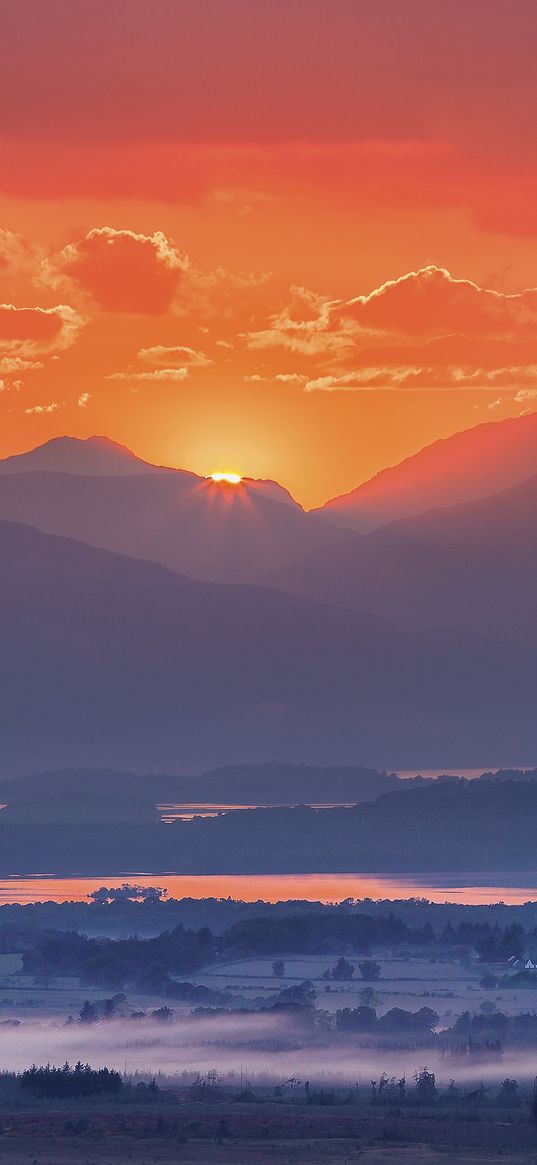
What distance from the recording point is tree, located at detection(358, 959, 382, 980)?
132 meters

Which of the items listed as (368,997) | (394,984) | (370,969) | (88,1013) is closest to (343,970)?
(370,969)

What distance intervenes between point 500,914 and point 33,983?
135 ft

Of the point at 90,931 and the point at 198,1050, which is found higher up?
the point at 90,931

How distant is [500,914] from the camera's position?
163250 millimetres

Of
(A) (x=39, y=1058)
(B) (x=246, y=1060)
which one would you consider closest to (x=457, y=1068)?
(B) (x=246, y=1060)

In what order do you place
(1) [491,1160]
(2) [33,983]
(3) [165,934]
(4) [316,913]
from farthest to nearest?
(4) [316,913]
(3) [165,934]
(2) [33,983]
(1) [491,1160]

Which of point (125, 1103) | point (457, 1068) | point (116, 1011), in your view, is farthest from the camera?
point (116, 1011)

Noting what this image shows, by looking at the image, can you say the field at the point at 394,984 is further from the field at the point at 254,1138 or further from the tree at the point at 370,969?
the field at the point at 254,1138

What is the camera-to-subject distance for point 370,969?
133625mm

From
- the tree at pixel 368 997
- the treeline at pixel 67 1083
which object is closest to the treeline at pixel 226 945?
the tree at pixel 368 997

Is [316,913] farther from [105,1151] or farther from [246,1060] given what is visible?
[105,1151]

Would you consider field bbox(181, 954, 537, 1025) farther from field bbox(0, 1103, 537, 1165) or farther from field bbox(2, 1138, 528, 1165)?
field bbox(2, 1138, 528, 1165)

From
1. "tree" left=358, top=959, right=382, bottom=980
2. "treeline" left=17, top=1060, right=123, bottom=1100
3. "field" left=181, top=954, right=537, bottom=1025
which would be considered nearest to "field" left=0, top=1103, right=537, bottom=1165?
"treeline" left=17, top=1060, right=123, bottom=1100

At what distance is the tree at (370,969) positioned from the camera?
131525mm
